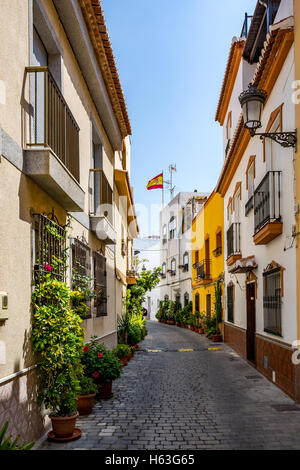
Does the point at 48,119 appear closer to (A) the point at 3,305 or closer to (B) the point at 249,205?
(A) the point at 3,305

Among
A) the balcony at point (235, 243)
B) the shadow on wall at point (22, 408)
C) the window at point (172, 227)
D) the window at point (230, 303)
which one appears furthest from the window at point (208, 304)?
the shadow on wall at point (22, 408)

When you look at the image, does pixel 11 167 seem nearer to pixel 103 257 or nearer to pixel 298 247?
pixel 298 247

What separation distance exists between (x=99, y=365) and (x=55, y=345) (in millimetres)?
2534

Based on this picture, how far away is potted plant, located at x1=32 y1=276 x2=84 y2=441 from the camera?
17.1 ft

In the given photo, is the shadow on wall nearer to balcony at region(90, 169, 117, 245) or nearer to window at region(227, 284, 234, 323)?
balcony at region(90, 169, 117, 245)

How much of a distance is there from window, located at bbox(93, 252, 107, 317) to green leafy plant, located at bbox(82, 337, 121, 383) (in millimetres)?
Result: 1601

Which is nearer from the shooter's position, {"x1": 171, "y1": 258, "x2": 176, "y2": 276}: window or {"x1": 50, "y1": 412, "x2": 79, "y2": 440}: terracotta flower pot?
{"x1": 50, "y1": 412, "x2": 79, "y2": 440}: terracotta flower pot

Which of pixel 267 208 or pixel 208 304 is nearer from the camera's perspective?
pixel 267 208

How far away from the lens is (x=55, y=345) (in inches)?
205

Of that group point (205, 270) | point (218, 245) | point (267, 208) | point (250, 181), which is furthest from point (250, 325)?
point (205, 270)

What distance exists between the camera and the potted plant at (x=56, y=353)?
5199mm

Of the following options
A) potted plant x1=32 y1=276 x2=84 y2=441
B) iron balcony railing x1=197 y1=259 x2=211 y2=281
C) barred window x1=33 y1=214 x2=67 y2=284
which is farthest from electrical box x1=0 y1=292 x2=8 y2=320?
iron balcony railing x1=197 y1=259 x2=211 y2=281

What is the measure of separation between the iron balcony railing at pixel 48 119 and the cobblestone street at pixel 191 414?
3.72m

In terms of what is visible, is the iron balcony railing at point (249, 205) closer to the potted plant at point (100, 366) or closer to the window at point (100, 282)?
the window at point (100, 282)
